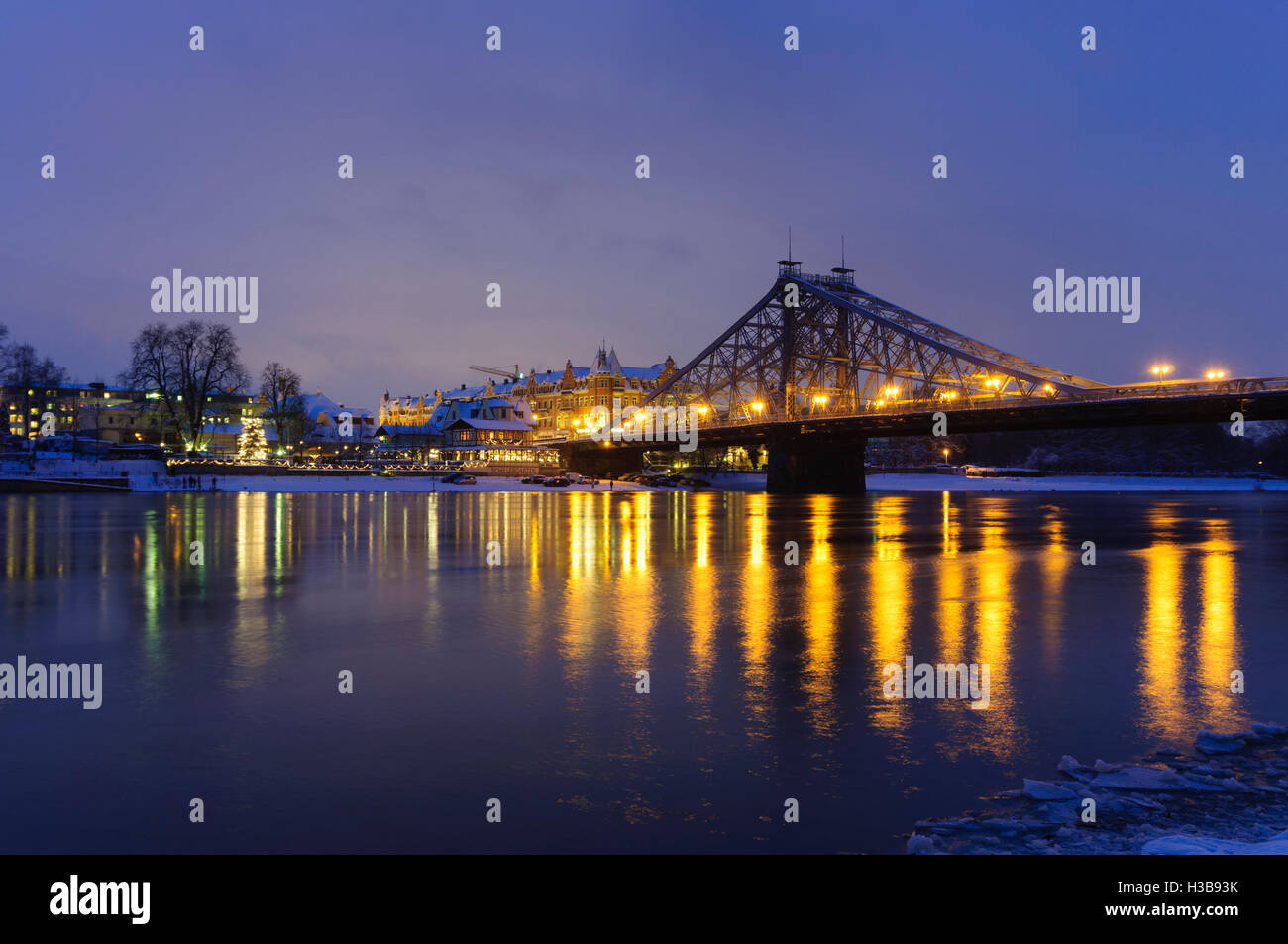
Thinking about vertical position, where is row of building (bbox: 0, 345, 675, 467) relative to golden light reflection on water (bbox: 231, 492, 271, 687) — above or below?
above

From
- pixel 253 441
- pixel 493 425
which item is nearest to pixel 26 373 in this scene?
pixel 253 441

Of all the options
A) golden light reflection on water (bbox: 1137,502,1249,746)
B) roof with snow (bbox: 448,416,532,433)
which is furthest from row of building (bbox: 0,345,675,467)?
golden light reflection on water (bbox: 1137,502,1249,746)

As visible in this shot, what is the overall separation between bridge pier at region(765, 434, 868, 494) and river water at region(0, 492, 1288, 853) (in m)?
65.4

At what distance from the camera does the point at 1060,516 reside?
5544cm

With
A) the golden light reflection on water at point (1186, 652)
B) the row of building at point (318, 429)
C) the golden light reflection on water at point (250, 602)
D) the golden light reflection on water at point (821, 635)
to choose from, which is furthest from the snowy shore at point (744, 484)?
the golden light reflection on water at point (1186, 652)

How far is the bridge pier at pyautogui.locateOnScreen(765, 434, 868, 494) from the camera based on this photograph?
93625 mm

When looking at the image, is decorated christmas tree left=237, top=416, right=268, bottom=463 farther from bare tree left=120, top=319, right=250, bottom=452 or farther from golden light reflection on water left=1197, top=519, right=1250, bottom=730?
golden light reflection on water left=1197, top=519, right=1250, bottom=730

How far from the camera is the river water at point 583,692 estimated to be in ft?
24.5

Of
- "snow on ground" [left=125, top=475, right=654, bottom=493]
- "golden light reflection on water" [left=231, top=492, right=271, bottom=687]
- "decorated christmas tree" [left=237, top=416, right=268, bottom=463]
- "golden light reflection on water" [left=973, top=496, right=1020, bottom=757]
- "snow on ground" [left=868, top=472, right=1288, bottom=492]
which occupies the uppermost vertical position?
"decorated christmas tree" [left=237, top=416, right=268, bottom=463]

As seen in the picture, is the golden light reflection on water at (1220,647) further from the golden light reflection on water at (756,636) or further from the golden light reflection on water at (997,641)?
the golden light reflection on water at (756,636)

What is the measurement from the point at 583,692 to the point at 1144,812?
6121 mm

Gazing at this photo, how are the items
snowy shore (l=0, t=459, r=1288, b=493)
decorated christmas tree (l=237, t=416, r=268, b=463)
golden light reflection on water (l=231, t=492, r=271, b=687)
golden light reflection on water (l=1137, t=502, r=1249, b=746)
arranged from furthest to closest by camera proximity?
decorated christmas tree (l=237, t=416, r=268, b=463), snowy shore (l=0, t=459, r=1288, b=493), golden light reflection on water (l=231, t=492, r=271, b=687), golden light reflection on water (l=1137, t=502, r=1249, b=746)

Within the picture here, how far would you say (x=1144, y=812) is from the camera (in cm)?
758
